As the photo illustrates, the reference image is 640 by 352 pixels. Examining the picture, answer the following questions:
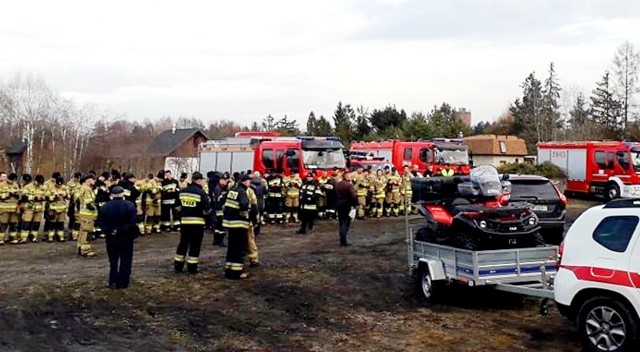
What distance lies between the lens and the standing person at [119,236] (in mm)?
10477

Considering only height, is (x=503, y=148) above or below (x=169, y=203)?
above

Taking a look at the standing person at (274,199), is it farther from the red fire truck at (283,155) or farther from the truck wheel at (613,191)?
the truck wheel at (613,191)

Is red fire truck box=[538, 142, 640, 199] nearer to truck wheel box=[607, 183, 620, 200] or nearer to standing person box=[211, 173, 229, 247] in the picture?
truck wheel box=[607, 183, 620, 200]

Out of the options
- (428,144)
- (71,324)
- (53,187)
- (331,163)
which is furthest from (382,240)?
(428,144)

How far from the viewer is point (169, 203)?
17328 millimetres

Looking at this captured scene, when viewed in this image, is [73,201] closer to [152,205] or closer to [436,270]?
[152,205]

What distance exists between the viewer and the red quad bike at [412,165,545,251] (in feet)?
30.7

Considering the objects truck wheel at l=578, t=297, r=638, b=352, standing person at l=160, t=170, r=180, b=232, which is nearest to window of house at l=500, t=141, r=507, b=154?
standing person at l=160, t=170, r=180, b=232

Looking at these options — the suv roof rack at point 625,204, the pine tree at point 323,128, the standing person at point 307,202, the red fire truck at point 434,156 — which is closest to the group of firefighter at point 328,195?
the standing person at point 307,202

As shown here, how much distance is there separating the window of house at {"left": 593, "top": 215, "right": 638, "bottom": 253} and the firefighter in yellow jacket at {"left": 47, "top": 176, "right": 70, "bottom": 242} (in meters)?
12.5

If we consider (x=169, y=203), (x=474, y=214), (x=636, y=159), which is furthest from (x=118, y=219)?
(x=636, y=159)

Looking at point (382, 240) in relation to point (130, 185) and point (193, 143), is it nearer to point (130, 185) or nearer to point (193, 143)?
point (130, 185)

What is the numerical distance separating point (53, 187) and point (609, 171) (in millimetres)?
21447

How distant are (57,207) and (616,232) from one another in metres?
12.9
